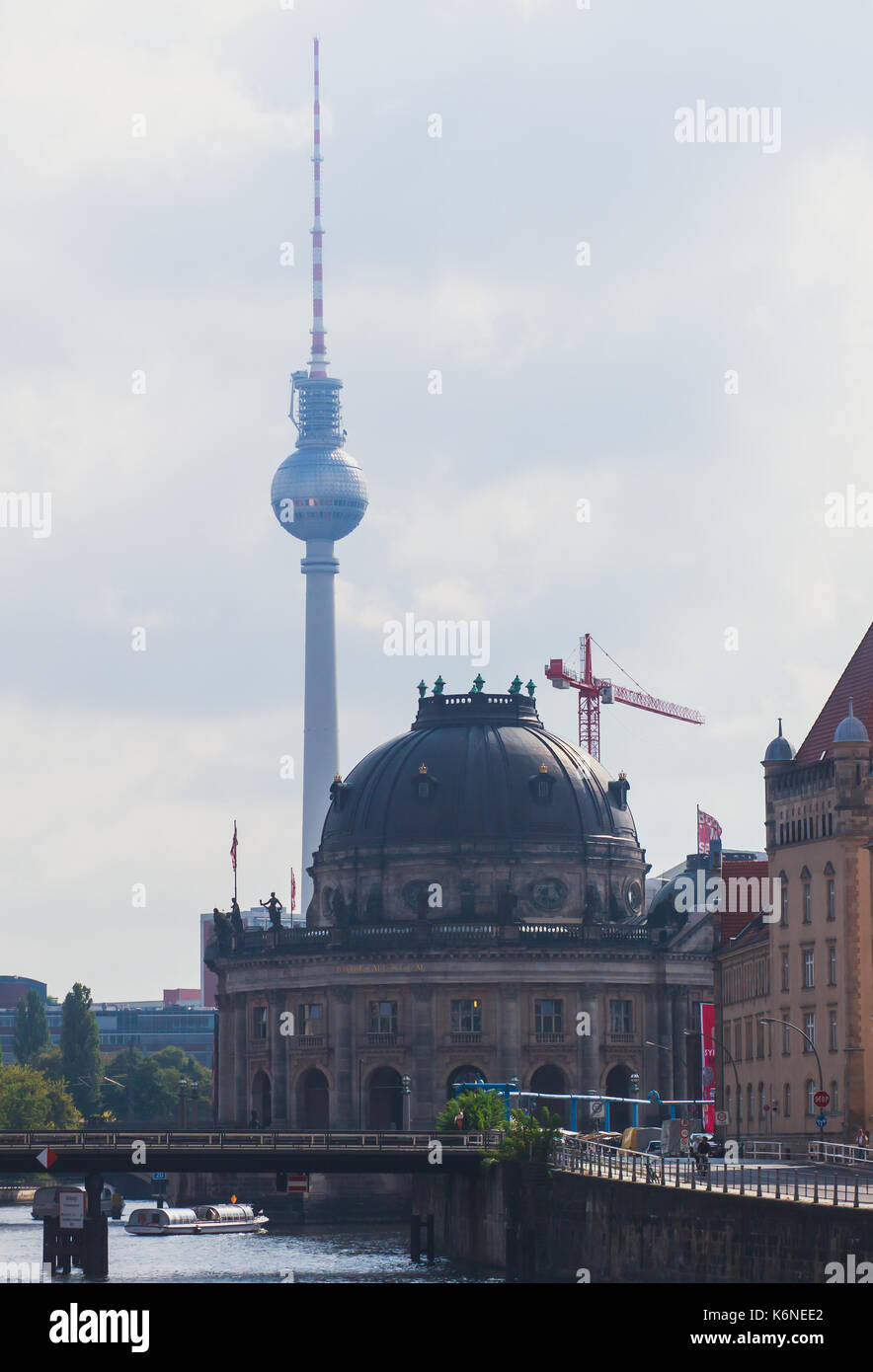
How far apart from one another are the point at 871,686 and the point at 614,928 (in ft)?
201

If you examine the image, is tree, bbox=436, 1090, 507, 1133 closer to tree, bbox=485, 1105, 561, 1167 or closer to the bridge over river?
the bridge over river

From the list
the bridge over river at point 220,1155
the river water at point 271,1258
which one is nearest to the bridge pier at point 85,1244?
the river water at point 271,1258

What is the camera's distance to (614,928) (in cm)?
19838

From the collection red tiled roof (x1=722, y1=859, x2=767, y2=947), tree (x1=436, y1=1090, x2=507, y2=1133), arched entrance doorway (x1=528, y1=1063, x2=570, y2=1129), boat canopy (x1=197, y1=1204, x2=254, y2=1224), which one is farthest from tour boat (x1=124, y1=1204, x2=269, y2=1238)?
red tiled roof (x1=722, y1=859, x2=767, y2=947)

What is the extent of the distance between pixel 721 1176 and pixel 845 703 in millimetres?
37071

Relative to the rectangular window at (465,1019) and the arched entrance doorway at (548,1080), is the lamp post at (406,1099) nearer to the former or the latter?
the rectangular window at (465,1019)

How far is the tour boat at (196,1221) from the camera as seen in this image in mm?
173750

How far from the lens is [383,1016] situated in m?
196

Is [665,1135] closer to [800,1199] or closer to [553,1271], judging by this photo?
[553,1271]

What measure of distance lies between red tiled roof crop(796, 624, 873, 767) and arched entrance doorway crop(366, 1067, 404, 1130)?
5942cm

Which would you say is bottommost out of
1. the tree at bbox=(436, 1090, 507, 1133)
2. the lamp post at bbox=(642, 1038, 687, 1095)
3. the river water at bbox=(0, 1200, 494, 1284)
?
the river water at bbox=(0, 1200, 494, 1284)

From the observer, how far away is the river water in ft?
416
